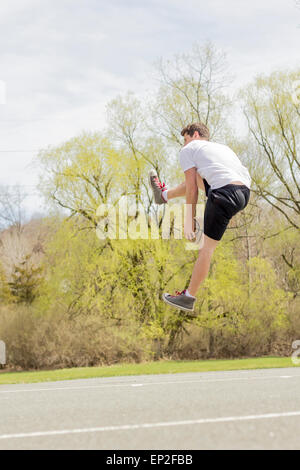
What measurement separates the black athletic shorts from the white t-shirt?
0.05 metres

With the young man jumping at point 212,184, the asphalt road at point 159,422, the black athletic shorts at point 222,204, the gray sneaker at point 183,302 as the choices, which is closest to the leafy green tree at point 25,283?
the asphalt road at point 159,422

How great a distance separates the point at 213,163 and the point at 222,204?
0.31 m

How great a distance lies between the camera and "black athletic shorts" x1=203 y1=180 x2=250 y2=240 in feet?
14.0

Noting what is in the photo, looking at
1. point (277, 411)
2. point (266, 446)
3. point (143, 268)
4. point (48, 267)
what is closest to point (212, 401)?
point (277, 411)

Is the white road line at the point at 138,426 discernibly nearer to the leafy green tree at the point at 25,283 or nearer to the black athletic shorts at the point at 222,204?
the black athletic shorts at the point at 222,204

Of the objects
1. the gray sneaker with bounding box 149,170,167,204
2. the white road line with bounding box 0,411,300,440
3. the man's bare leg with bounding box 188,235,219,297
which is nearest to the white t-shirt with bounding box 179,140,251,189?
the man's bare leg with bounding box 188,235,219,297

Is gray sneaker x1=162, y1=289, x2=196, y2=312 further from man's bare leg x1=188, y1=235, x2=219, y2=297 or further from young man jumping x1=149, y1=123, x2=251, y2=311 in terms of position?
young man jumping x1=149, y1=123, x2=251, y2=311

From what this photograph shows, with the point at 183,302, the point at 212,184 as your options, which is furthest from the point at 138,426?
the point at 212,184

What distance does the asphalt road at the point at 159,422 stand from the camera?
3.23 meters

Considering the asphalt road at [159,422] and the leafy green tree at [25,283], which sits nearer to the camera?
the asphalt road at [159,422]

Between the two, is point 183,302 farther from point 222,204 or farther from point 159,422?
point 159,422

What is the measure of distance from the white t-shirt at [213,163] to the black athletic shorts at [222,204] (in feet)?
0.17

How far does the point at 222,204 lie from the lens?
4250 mm
